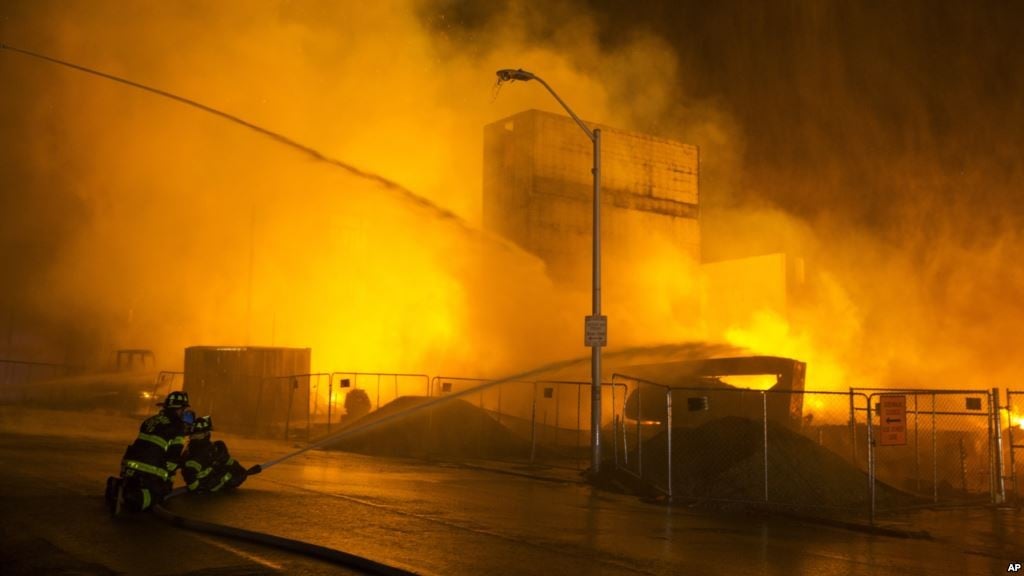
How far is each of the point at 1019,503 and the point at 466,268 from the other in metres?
22.5

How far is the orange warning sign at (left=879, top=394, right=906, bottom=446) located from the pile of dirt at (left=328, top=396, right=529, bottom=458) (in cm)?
863

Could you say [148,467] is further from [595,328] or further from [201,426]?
[595,328]

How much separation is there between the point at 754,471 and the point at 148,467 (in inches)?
297

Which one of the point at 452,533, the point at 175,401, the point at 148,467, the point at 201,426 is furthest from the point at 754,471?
the point at 148,467

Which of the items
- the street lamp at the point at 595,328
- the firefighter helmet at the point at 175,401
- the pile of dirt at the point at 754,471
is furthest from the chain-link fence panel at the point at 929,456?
the firefighter helmet at the point at 175,401

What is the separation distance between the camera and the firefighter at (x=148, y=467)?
9086mm

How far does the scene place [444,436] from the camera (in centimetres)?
1912

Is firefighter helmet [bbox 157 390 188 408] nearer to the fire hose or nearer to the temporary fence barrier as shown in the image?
the fire hose

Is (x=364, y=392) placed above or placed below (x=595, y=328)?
below

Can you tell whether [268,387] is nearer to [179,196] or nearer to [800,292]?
[179,196]

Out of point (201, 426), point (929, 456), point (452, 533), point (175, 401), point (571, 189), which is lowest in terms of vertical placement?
point (452, 533)

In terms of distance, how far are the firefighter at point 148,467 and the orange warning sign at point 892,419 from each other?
825cm

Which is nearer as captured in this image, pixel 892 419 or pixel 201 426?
pixel 201 426

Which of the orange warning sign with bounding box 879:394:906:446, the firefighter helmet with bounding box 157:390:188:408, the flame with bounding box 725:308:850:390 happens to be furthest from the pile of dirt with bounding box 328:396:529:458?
the flame with bounding box 725:308:850:390
